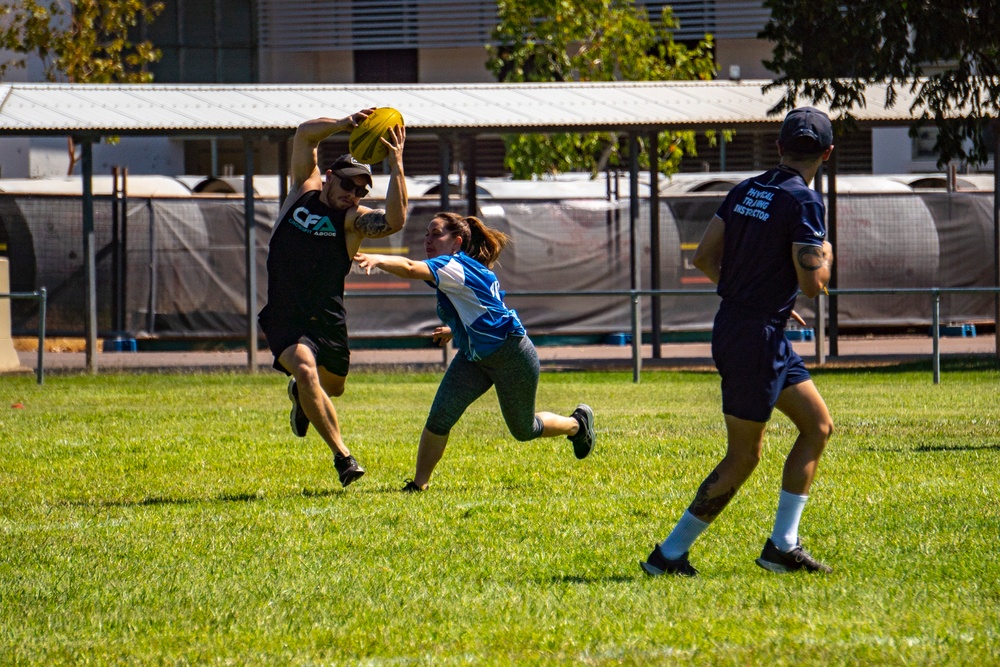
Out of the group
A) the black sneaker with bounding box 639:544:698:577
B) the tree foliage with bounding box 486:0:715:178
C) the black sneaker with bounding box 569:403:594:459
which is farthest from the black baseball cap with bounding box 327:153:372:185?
the tree foliage with bounding box 486:0:715:178

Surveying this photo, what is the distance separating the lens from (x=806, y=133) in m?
5.38

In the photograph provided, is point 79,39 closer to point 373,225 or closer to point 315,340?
point 315,340

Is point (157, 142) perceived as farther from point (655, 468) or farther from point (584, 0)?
point (655, 468)

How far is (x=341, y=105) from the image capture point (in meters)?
19.4

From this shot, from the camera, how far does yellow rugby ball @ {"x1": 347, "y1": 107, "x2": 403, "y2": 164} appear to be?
7875mm

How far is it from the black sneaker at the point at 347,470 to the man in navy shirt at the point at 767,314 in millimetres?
2779

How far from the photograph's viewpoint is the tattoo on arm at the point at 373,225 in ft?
25.7

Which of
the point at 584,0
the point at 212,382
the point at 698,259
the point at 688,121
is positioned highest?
the point at 584,0

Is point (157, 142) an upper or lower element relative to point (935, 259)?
upper

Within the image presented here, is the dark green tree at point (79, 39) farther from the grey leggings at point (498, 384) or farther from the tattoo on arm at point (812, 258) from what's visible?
the tattoo on arm at point (812, 258)

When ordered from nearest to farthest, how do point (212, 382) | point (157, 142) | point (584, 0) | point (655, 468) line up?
point (655, 468)
point (212, 382)
point (584, 0)
point (157, 142)

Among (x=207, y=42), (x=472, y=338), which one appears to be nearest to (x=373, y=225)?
(x=472, y=338)

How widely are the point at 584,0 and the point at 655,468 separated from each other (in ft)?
67.9

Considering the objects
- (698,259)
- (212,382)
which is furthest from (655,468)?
(212,382)
